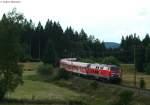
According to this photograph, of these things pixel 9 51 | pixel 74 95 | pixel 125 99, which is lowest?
pixel 74 95

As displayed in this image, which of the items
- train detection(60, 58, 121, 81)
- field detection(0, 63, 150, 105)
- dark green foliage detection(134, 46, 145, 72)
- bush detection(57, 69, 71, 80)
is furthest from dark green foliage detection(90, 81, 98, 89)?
dark green foliage detection(134, 46, 145, 72)

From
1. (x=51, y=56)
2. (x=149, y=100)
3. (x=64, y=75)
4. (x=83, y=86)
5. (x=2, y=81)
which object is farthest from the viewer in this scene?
(x=51, y=56)

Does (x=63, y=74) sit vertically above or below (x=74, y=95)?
above

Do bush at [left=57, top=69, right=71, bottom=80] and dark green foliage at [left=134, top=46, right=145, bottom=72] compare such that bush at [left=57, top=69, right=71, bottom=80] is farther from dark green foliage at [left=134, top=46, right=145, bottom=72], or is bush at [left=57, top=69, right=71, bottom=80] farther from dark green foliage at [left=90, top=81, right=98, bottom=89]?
dark green foliage at [left=134, top=46, right=145, bottom=72]

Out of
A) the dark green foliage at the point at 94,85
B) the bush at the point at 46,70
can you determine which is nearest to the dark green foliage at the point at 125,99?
the dark green foliage at the point at 94,85

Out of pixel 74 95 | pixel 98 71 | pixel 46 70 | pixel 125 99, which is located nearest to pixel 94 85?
pixel 74 95

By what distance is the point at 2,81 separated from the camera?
61.1m

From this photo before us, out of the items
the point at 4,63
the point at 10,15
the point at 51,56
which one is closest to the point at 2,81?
the point at 4,63

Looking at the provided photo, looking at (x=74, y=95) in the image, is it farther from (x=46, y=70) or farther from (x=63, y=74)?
(x=46, y=70)

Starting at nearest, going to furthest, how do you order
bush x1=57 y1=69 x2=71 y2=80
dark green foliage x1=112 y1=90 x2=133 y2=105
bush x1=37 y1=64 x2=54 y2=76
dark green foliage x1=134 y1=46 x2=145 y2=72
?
dark green foliage x1=112 y1=90 x2=133 y2=105 → bush x1=57 y1=69 x2=71 y2=80 → bush x1=37 y1=64 x2=54 y2=76 → dark green foliage x1=134 y1=46 x2=145 y2=72

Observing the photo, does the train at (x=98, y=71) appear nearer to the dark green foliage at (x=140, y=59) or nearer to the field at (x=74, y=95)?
the field at (x=74, y=95)

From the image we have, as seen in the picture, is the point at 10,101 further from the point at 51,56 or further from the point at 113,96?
the point at 51,56

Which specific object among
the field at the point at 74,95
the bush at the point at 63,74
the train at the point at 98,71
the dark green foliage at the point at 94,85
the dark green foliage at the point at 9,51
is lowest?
the field at the point at 74,95

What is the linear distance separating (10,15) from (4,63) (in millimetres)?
6565
